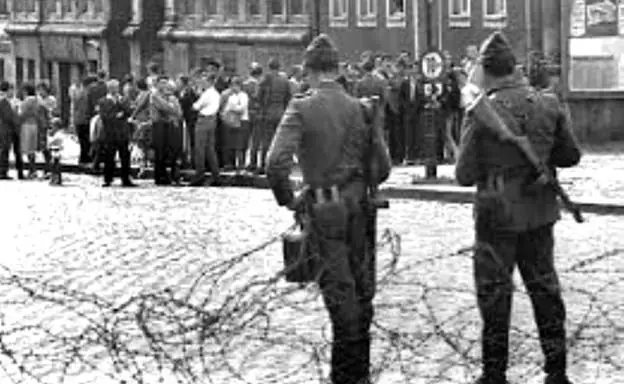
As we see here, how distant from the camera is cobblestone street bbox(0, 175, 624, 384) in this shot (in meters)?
9.70

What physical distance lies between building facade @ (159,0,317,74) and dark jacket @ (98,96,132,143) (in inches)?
578

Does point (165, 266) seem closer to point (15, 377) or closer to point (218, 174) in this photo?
point (15, 377)

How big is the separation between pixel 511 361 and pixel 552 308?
1.11 feet

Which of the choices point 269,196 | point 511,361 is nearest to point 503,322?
point 511,361

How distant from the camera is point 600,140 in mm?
37688

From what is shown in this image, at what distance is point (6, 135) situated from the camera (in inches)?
1516

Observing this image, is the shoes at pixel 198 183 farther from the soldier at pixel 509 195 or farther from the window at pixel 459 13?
the soldier at pixel 509 195

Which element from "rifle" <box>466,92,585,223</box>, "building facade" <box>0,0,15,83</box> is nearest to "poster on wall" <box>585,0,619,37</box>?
"rifle" <box>466,92,585,223</box>

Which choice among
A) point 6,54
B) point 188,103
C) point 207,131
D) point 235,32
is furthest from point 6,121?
point 6,54

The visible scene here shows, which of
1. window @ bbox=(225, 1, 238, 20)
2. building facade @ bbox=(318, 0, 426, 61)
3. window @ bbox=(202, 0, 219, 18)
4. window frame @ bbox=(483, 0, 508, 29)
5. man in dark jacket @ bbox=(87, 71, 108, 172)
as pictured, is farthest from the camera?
window @ bbox=(202, 0, 219, 18)

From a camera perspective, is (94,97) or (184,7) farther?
(184,7)

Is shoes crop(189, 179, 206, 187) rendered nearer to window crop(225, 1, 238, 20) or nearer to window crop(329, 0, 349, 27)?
window crop(329, 0, 349, 27)

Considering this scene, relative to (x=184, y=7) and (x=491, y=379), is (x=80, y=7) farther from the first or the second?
(x=491, y=379)

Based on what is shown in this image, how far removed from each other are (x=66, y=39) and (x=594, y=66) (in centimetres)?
3011
